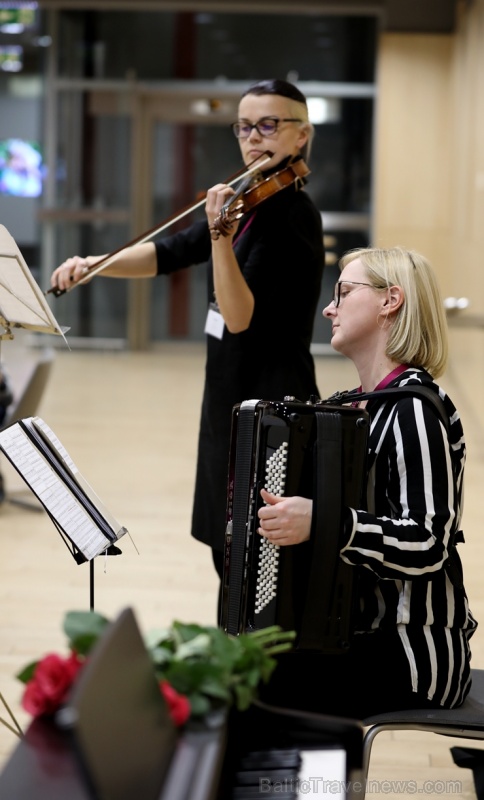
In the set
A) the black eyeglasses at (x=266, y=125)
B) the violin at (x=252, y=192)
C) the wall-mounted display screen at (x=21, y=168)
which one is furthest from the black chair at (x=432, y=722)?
the wall-mounted display screen at (x=21, y=168)

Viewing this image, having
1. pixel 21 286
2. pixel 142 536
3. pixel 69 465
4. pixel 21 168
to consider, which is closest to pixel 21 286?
pixel 21 286

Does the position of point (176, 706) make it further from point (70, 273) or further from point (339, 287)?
point (70, 273)

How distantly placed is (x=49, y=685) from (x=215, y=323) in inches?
69.8

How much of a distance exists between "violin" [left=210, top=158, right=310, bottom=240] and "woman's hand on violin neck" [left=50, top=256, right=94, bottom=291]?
388 millimetres

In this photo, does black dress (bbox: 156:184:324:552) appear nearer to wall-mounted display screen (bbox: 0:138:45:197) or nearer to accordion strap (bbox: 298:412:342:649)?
accordion strap (bbox: 298:412:342:649)

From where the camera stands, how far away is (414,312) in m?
2.11

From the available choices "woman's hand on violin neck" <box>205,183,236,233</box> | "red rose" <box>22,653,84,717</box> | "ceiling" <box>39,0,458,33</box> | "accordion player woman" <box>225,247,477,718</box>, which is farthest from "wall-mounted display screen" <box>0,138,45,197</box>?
"red rose" <box>22,653,84,717</box>

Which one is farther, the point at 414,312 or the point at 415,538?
the point at 414,312

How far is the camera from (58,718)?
49.0 inches

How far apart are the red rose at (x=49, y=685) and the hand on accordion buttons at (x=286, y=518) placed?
29.5 inches

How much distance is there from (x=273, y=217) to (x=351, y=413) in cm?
101

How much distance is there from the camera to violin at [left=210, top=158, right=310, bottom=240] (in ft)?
8.55

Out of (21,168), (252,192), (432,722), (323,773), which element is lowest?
(432,722)

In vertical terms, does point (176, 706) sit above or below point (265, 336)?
below
